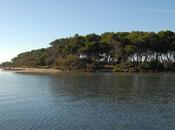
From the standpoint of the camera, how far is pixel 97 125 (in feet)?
92.8

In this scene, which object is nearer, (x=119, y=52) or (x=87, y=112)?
(x=87, y=112)

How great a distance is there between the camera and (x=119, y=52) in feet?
401

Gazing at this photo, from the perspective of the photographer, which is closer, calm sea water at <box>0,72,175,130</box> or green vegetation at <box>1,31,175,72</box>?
calm sea water at <box>0,72,175,130</box>

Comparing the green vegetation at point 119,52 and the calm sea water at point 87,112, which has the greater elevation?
the green vegetation at point 119,52

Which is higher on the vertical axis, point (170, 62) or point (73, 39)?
point (73, 39)

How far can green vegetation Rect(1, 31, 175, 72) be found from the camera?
120062 mm

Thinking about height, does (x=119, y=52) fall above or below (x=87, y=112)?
above

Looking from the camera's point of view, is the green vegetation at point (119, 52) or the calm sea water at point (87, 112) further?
the green vegetation at point (119, 52)

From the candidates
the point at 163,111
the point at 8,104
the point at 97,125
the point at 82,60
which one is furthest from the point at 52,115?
the point at 82,60

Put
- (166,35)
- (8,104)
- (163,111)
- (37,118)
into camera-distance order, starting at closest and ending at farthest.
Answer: (37,118), (163,111), (8,104), (166,35)

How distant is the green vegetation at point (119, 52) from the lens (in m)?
120

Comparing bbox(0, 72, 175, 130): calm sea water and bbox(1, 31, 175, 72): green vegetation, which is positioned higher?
bbox(1, 31, 175, 72): green vegetation

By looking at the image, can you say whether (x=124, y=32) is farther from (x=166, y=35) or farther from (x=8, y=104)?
(x=8, y=104)

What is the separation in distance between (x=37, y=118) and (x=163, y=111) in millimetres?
12663
